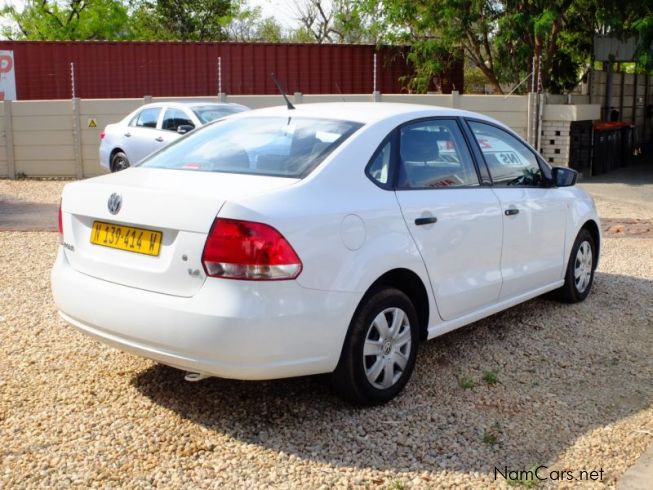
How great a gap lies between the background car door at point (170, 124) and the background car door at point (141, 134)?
5.9 inches

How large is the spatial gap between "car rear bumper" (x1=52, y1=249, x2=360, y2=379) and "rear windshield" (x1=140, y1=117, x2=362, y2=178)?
28.9 inches

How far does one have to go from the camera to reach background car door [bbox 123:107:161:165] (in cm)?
1338

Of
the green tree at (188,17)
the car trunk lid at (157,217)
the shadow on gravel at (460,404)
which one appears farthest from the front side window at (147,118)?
the green tree at (188,17)

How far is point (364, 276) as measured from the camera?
3920 mm

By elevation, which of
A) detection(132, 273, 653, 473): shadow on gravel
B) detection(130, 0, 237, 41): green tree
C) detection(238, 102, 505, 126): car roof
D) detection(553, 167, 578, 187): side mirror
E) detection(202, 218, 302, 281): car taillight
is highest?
detection(130, 0, 237, 41): green tree

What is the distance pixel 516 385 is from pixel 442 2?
1481 centimetres

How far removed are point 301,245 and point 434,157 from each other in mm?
1435

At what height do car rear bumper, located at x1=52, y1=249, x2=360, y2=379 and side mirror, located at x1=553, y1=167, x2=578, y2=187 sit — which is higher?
side mirror, located at x1=553, y1=167, x2=578, y2=187

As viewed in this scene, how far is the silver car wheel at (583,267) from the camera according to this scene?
6.30 metres

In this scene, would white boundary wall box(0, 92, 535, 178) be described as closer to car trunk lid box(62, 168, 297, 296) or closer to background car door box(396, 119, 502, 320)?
background car door box(396, 119, 502, 320)

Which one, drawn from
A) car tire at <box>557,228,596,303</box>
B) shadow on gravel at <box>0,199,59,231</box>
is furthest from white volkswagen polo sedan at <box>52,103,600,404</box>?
shadow on gravel at <box>0,199,59,231</box>

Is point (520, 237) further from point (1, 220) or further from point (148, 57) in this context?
point (148, 57)

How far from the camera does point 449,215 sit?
4.59 metres

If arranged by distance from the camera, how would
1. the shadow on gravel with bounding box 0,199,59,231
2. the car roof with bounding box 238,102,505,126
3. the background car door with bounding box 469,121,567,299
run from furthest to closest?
the shadow on gravel with bounding box 0,199,59,231 < the background car door with bounding box 469,121,567,299 < the car roof with bounding box 238,102,505,126
